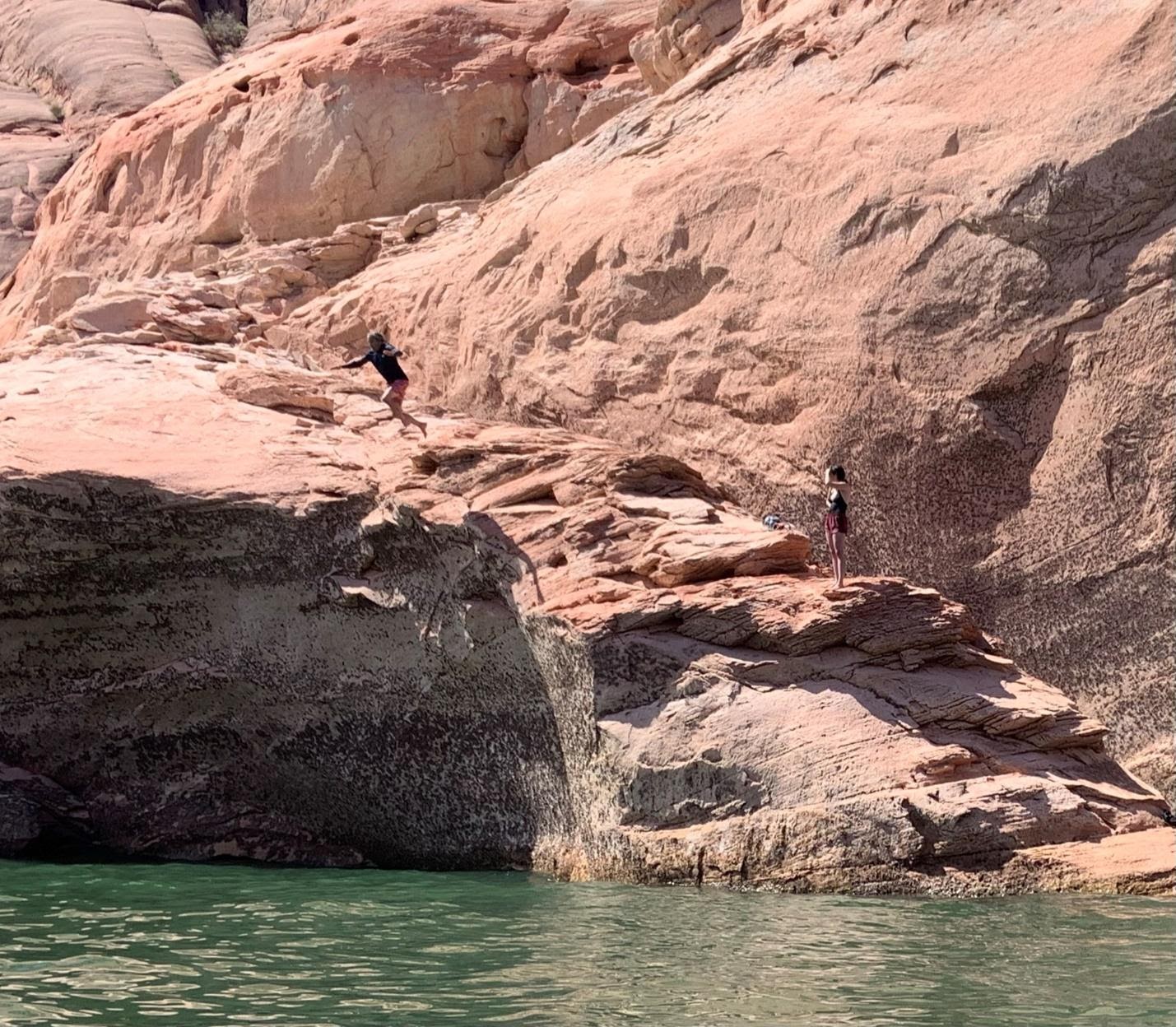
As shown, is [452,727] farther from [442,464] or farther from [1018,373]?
[1018,373]

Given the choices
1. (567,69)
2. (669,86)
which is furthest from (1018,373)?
(567,69)

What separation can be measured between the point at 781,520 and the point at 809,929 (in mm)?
5678

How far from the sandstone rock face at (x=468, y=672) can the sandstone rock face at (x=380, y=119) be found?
19.0ft

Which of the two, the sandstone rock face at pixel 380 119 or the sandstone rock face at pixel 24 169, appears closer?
the sandstone rock face at pixel 380 119

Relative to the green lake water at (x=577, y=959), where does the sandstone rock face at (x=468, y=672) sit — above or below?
above

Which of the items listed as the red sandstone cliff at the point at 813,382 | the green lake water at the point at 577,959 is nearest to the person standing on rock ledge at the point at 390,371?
the red sandstone cliff at the point at 813,382

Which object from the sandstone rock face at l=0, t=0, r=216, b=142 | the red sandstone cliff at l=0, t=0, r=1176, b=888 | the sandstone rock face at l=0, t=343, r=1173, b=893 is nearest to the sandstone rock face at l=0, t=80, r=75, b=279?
the sandstone rock face at l=0, t=0, r=216, b=142

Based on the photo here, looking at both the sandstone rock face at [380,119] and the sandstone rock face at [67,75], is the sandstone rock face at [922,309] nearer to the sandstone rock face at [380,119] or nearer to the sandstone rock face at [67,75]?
the sandstone rock face at [380,119]

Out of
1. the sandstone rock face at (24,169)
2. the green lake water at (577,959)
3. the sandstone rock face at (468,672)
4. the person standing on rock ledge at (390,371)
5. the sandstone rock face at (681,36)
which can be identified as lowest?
the green lake water at (577,959)

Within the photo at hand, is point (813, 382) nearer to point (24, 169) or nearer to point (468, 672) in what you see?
point (468, 672)

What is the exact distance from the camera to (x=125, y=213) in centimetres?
2444

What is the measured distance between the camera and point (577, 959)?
9570mm

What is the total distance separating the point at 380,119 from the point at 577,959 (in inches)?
604

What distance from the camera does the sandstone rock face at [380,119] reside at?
22.1 m
